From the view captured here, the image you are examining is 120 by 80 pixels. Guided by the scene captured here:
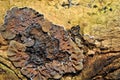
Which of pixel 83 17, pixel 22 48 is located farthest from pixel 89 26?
pixel 22 48

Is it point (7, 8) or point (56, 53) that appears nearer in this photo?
point (56, 53)

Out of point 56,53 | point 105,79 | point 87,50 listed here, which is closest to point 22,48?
point 56,53

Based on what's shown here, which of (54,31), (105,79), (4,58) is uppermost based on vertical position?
(54,31)

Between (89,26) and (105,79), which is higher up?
(89,26)

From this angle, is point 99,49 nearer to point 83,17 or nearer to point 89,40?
point 89,40
